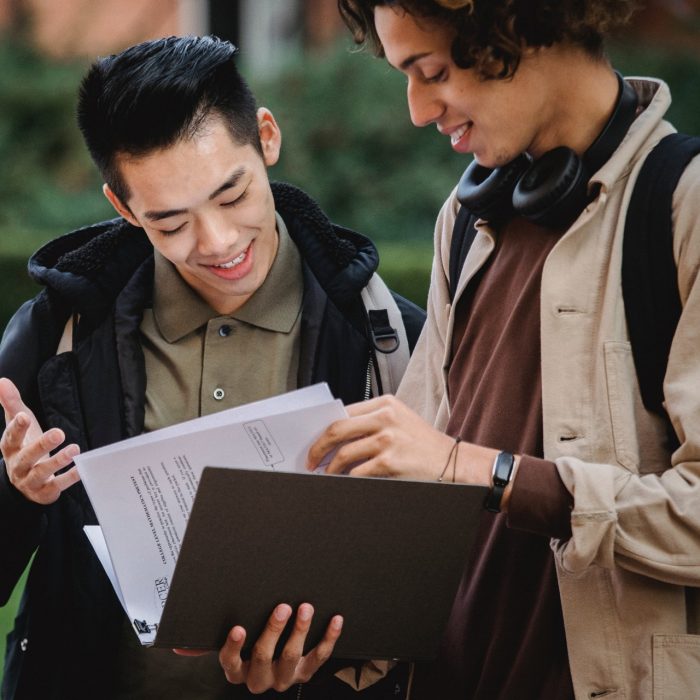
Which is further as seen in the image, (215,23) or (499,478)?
(215,23)

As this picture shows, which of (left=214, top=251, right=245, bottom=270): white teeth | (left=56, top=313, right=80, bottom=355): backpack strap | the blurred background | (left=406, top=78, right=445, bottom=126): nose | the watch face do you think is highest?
(left=406, top=78, right=445, bottom=126): nose

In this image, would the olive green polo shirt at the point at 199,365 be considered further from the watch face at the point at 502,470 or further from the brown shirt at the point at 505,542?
the watch face at the point at 502,470

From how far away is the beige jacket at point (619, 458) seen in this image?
171 cm

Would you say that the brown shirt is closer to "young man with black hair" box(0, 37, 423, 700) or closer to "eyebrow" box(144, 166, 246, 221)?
"young man with black hair" box(0, 37, 423, 700)

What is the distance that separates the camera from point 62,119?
8977 mm

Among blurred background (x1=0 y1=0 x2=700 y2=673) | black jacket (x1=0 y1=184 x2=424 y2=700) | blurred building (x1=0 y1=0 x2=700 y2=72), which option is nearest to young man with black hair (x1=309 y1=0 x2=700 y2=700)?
black jacket (x1=0 y1=184 x2=424 y2=700)

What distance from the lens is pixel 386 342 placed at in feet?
7.89

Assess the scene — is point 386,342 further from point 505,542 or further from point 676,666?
point 676,666

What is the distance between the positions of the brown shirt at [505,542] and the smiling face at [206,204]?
0.52m

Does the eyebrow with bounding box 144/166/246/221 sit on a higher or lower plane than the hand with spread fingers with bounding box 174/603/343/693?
higher

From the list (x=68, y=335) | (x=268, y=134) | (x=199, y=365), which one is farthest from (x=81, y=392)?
A: (x=268, y=134)

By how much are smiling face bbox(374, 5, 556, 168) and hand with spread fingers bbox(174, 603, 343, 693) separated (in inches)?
32.7

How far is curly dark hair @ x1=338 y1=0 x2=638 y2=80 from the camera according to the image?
1879mm

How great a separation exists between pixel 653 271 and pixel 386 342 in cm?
75
